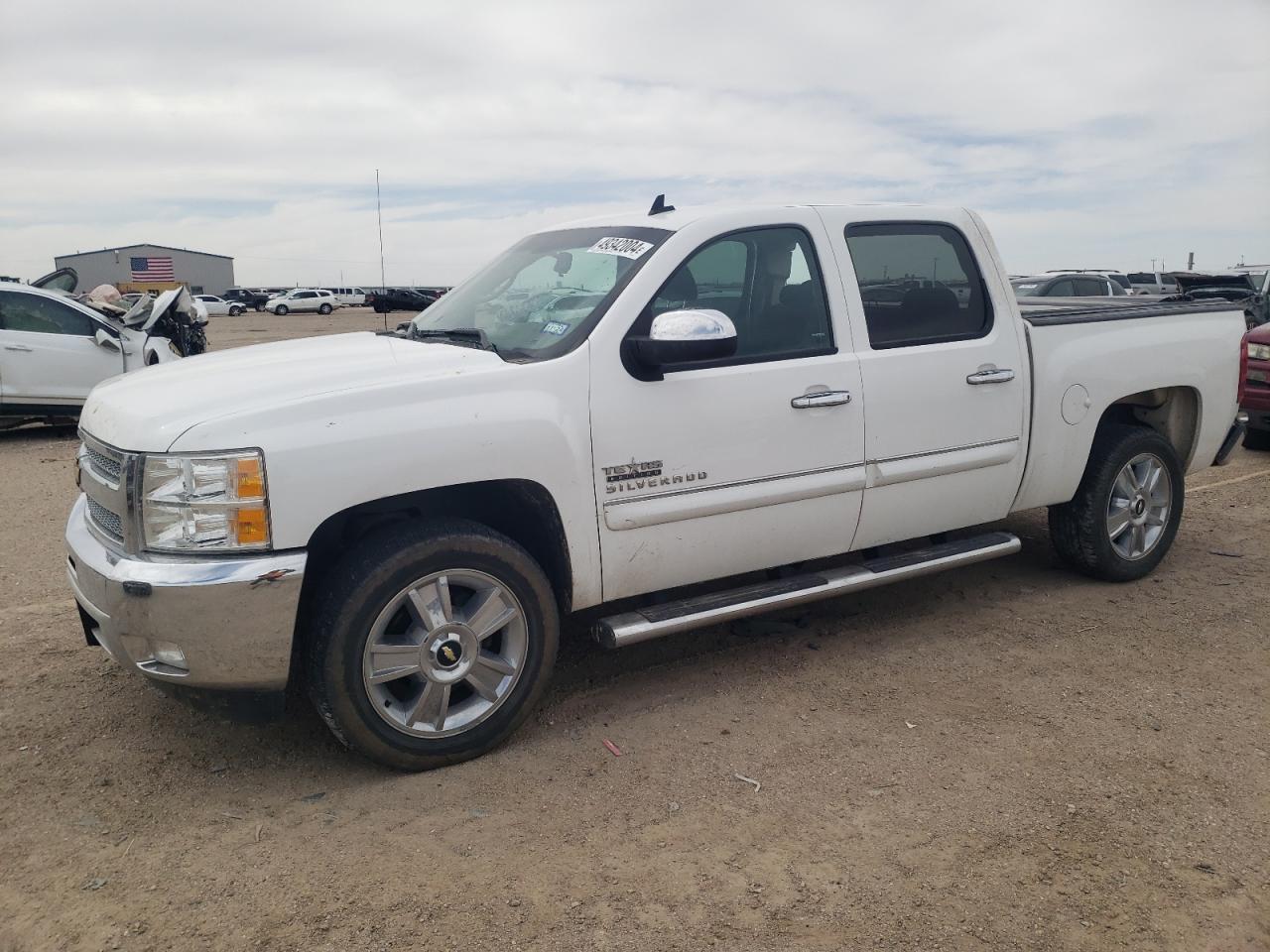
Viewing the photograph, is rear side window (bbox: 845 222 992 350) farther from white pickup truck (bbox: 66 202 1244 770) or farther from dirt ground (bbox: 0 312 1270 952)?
dirt ground (bbox: 0 312 1270 952)

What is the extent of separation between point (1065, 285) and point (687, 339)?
14856 millimetres

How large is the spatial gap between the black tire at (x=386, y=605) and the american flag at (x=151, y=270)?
88072 millimetres

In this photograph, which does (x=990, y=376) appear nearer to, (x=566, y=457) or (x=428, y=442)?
(x=566, y=457)

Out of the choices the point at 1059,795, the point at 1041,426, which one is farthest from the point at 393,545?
the point at 1041,426

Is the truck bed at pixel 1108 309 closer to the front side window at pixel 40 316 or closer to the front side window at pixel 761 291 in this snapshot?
the front side window at pixel 761 291

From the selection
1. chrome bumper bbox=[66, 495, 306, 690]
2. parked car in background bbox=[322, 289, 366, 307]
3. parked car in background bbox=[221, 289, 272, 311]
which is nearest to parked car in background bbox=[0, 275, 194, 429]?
chrome bumper bbox=[66, 495, 306, 690]

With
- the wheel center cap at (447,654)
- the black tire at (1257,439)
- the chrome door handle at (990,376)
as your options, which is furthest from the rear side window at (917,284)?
the black tire at (1257,439)

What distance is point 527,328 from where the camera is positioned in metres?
4.03

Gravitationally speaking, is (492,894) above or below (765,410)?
below

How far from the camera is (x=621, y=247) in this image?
4.17m

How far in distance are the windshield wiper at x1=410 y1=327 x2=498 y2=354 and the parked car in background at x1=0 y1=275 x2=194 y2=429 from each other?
8242 millimetres

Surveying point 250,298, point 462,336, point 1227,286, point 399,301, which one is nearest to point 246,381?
point 462,336

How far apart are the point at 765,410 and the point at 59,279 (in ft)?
40.7

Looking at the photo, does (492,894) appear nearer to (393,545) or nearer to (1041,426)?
(393,545)
